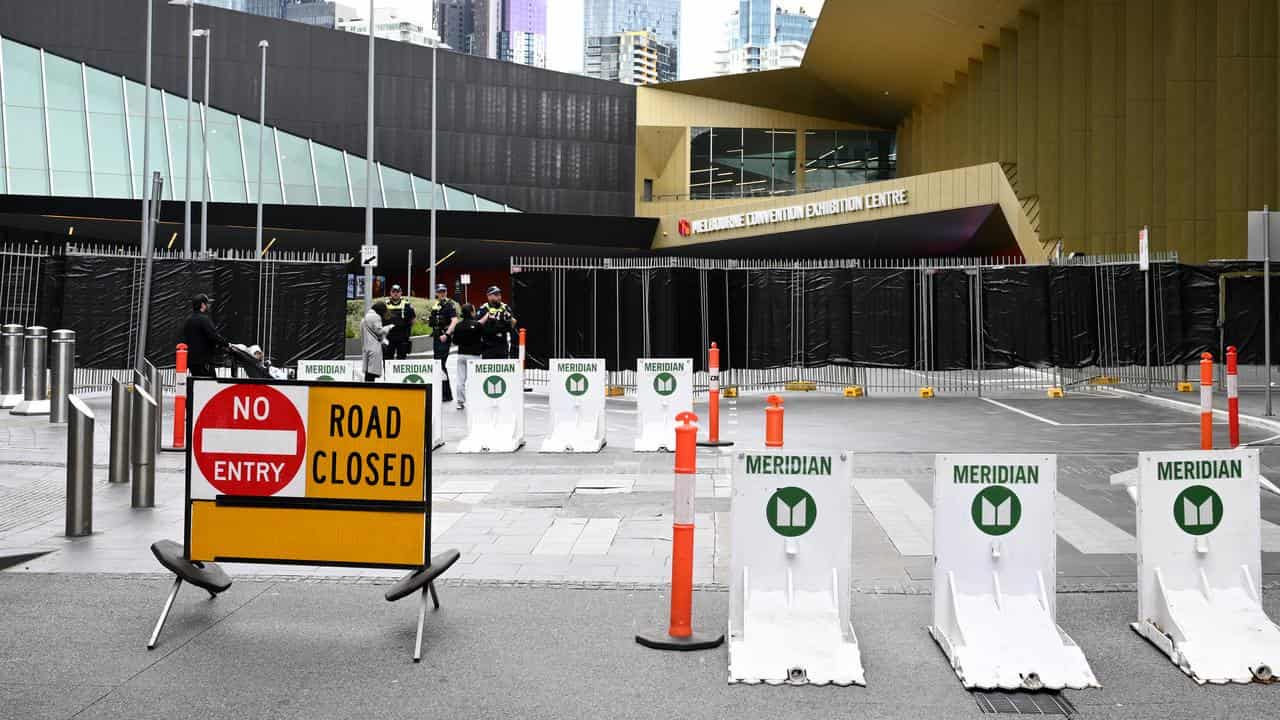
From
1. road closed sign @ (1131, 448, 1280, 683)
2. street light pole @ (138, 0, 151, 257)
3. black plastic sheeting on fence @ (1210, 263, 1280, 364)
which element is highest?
street light pole @ (138, 0, 151, 257)

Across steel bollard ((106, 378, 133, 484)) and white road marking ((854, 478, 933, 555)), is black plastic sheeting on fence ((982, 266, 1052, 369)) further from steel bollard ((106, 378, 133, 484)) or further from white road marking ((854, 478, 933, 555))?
steel bollard ((106, 378, 133, 484))

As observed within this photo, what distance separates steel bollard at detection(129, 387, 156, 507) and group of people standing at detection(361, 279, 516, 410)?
7.65 metres

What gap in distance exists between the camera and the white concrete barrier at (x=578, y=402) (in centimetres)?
1523

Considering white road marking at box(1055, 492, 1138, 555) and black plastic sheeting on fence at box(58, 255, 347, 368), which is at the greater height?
black plastic sheeting on fence at box(58, 255, 347, 368)

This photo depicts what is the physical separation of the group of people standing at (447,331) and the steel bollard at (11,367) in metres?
6.19

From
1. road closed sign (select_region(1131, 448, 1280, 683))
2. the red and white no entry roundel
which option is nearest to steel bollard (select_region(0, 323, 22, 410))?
the red and white no entry roundel

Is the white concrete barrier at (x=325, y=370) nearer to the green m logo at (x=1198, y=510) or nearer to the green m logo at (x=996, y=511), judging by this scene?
the green m logo at (x=996, y=511)

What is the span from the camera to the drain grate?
5592 millimetres

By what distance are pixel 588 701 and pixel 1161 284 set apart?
21939mm

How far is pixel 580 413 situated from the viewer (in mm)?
15281

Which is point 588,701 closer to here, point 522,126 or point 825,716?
point 825,716

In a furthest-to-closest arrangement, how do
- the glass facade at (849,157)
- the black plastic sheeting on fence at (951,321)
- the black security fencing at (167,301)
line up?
the glass facade at (849,157), the black plastic sheeting on fence at (951,321), the black security fencing at (167,301)

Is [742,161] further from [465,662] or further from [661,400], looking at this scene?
[465,662]

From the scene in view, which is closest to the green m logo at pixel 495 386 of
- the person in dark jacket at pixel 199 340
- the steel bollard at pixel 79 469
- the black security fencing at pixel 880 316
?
the person in dark jacket at pixel 199 340
